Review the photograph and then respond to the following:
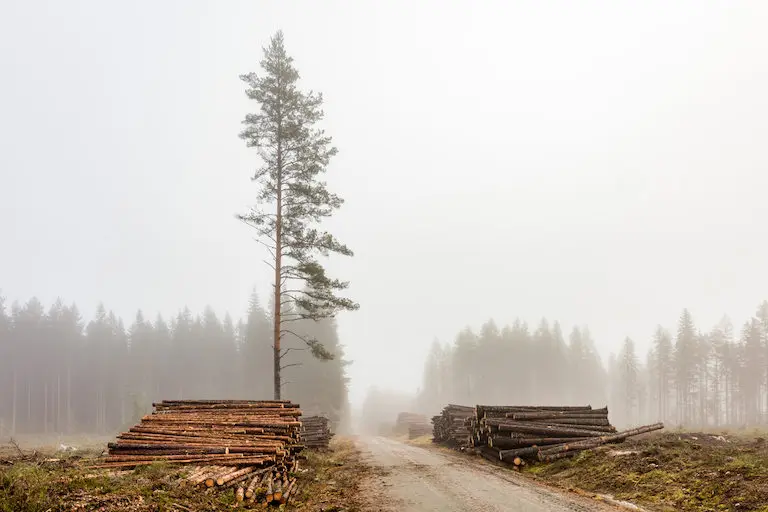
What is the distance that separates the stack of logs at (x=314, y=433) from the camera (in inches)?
942

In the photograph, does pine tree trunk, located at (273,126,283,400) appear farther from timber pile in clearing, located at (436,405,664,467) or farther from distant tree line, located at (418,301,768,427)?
distant tree line, located at (418,301,768,427)

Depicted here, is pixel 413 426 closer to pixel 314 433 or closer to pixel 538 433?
pixel 314 433

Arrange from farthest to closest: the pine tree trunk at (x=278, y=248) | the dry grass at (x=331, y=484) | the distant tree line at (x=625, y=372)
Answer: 1. the distant tree line at (x=625, y=372)
2. the pine tree trunk at (x=278, y=248)
3. the dry grass at (x=331, y=484)

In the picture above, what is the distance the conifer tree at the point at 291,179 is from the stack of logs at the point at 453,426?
30.6 ft

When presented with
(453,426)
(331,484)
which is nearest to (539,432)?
(331,484)

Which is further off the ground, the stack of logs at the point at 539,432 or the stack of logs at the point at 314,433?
the stack of logs at the point at 539,432

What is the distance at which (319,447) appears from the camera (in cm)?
2433

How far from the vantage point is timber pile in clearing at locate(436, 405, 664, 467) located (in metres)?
16.6

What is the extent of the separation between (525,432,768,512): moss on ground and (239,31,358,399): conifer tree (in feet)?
40.4

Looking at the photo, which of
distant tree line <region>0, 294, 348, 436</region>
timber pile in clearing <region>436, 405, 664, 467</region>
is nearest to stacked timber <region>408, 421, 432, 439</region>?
timber pile in clearing <region>436, 405, 664, 467</region>

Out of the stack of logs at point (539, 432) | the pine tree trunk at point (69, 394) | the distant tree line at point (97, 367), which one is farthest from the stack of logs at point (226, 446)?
the pine tree trunk at point (69, 394)

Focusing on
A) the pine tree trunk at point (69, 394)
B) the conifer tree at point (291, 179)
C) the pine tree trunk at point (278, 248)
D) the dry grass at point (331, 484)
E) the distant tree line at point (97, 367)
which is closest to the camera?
the dry grass at point (331, 484)

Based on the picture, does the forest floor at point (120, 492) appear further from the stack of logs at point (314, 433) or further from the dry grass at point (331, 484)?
the stack of logs at point (314, 433)

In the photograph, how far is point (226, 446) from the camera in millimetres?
11875
